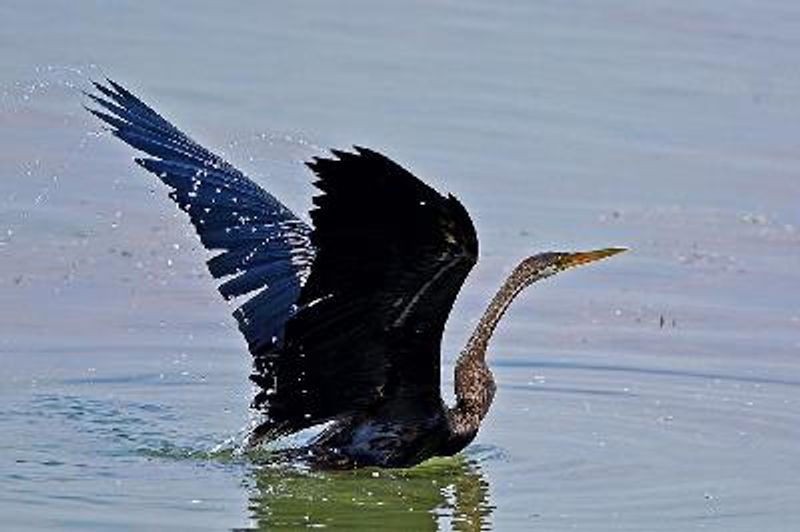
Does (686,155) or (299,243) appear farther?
(686,155)

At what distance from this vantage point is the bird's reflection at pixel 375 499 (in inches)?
403

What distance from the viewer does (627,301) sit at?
44.0 ft

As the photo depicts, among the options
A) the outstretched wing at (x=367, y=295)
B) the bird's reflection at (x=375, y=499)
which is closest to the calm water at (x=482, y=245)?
the bird's reflection at (x=375, y=499)

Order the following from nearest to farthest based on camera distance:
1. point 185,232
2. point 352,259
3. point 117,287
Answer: point 352,259 → point 117,287 → point 185,232

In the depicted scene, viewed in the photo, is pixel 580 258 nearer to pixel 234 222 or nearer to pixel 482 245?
pixel 234 222

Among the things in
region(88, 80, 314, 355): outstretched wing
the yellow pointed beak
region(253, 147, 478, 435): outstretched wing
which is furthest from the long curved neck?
region(88, 80, 314, 355): outstretched wing

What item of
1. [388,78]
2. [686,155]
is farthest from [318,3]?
[686,155]

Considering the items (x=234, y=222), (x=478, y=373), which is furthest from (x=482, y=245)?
(x=478, y=373)

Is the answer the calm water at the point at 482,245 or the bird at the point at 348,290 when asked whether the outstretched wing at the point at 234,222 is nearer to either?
the bird at the point at 348,290

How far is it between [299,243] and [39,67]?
5195 mm

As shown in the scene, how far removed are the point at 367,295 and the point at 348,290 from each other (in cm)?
8

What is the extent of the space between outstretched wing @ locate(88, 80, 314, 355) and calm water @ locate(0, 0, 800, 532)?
0.52 metres

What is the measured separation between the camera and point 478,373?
11203mm

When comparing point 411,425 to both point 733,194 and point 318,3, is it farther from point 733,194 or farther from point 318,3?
point 318,3
